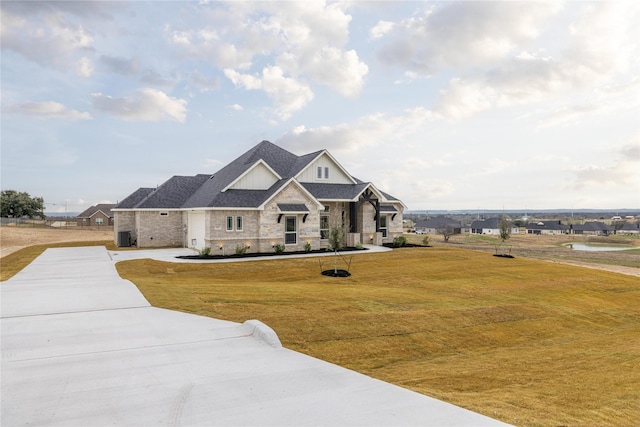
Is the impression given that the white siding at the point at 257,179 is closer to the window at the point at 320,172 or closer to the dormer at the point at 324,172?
the dormer at the point at 324,172

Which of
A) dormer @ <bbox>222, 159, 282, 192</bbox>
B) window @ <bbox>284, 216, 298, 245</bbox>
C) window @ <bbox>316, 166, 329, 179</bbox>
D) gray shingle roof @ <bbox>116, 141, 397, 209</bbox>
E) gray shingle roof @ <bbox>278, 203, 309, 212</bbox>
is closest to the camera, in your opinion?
gray shingle roof @ <bbox>278, 203, 309, 212</bbox>

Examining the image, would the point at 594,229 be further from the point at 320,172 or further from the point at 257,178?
the point at 257,178

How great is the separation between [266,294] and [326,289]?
2.99 m

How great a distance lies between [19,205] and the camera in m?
84.6

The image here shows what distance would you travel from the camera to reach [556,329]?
13922 millimetres

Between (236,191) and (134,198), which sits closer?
(236,191)

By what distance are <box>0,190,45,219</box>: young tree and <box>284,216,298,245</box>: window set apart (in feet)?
282

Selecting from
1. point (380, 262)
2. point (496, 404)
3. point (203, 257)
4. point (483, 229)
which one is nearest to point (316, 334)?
point (496, 404)

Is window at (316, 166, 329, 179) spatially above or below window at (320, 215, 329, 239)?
above

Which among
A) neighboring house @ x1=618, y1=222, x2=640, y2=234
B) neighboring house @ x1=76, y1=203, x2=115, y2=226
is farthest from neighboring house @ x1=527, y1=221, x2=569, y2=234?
neighboring house @ x1=76, y1=203, x2=115, y2=226

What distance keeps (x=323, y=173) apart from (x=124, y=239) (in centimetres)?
1850

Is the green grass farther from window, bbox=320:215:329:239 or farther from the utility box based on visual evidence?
the utility box

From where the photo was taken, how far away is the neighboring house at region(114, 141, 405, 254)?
2677cm

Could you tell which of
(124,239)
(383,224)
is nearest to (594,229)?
(383,224)
